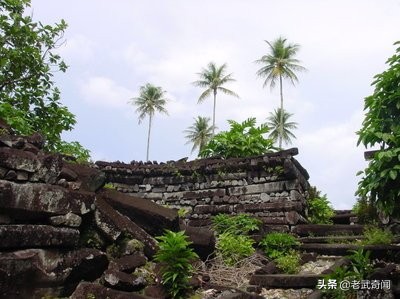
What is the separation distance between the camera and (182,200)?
11.4 meters

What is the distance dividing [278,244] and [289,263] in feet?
3.59

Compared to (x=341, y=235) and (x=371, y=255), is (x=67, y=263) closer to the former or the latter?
(x=371, y=255)

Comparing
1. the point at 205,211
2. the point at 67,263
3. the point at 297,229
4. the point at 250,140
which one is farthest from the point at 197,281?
the point at 250,140

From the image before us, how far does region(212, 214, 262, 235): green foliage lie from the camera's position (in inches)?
365

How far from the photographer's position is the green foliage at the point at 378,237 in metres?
7.23

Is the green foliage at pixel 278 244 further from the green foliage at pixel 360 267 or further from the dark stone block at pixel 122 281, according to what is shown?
the dark stone block at pixel 122 281

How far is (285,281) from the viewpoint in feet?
21.1

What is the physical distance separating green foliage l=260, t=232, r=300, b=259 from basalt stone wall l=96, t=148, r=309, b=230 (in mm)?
833

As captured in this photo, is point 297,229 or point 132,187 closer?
point 297,229

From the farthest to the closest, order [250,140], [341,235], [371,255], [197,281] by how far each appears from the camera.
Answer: [250,140] → [341,235] → [371,255] → [197,281]

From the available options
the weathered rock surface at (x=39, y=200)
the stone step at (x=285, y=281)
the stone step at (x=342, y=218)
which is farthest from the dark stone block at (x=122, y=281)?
the stone step at (x=342, y=218)

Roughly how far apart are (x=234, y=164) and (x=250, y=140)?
124 centimetres

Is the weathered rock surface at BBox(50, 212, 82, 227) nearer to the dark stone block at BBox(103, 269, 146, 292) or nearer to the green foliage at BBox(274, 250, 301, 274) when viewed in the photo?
the dark stone block at BBox(103, 269, 146, 292)

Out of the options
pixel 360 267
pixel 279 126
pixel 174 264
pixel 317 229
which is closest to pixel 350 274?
pixel 360 267
